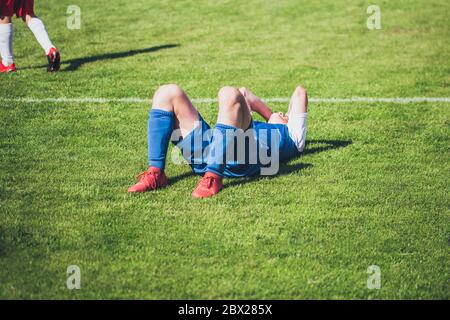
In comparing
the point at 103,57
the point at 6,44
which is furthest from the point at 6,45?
the point at 103,57

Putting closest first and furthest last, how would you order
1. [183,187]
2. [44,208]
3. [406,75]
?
[44,208]
[183,187]
[406,75]

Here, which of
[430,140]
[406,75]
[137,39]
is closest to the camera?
[430,140]

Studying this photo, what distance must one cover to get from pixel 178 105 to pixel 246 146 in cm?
73

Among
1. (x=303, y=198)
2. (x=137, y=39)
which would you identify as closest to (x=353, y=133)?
(x=303, y=198)

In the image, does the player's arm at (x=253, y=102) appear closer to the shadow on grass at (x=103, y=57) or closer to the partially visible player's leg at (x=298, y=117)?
the partially visible player's leg at (x=298, y=117)

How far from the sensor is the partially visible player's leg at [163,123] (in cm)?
562

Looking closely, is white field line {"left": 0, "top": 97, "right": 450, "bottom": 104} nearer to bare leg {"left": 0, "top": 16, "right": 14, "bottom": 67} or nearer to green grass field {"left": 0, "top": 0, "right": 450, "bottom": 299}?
green grass field {"left": 0, "top": 0, "right": 450, "bottom": 299}

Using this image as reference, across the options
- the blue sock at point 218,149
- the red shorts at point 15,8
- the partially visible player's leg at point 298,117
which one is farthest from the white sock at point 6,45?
the blue sock at point 218,149

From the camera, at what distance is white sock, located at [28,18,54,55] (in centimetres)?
1013
